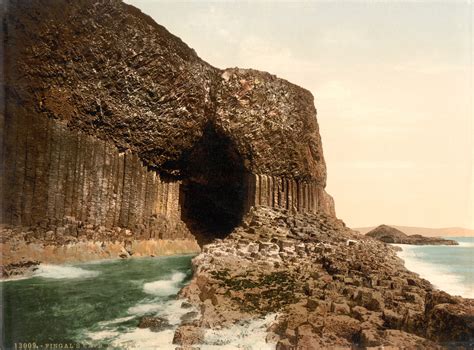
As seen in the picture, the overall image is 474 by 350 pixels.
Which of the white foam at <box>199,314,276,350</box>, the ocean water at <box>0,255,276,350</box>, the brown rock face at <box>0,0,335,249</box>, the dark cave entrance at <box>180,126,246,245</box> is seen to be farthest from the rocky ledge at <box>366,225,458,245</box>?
the white foam at <box>199,314,276,350</box>

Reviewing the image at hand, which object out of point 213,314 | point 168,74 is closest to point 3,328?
point 213,314

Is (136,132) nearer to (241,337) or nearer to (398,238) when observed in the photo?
(241,337)

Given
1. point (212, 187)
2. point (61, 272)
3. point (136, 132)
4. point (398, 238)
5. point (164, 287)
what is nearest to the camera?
point (164, 287)

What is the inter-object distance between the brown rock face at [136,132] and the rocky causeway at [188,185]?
2.7 inches

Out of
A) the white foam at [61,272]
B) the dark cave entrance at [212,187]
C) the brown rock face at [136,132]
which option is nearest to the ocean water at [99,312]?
the white foam at [61,272]

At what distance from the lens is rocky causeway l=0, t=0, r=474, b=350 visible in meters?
8.37

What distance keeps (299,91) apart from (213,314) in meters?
21.5

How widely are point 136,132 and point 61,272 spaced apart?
948 cm

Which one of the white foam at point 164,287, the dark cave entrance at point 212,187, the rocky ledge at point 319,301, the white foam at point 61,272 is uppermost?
the dark cave entrance at point 212,187

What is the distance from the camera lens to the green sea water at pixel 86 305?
7.43m

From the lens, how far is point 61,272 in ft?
47.4

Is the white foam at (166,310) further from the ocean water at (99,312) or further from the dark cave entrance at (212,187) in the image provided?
the dark cave entrance at (212,187)

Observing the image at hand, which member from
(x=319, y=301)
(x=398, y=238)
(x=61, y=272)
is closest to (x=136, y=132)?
(x=61, y=272)

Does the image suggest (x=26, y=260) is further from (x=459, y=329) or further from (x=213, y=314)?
(x=459, y=329)
